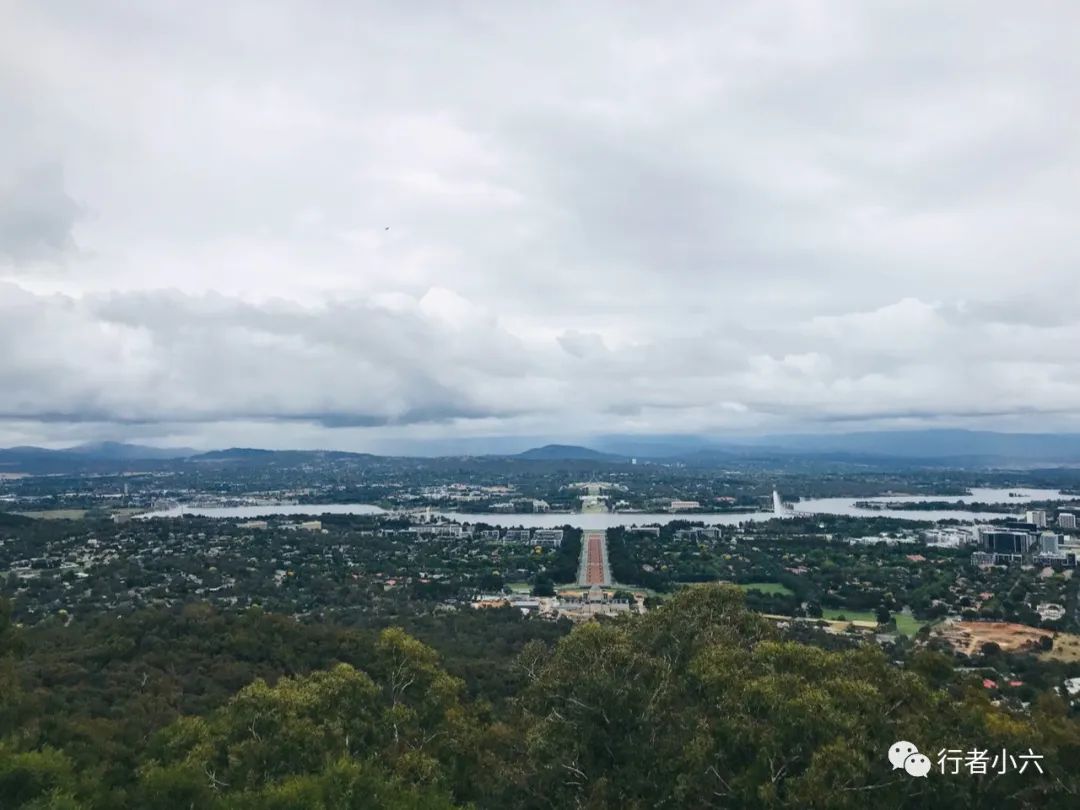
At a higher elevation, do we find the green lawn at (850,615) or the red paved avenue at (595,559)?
the red paved avenue at (595,559)

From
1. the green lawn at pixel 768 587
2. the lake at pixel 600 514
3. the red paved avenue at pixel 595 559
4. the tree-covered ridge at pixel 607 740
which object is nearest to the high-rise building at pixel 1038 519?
the lake at pixel 600 514

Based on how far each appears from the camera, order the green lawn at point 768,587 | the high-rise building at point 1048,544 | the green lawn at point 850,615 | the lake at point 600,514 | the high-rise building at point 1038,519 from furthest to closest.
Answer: the lake at point 600,514 → the high-rise building at point 1038,519 → the high-rise building at point 1048,544 → the green lawn at point 768,587 → the green lawn at point 850,615

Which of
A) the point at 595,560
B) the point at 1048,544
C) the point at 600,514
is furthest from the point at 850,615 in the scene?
the point at 600,514

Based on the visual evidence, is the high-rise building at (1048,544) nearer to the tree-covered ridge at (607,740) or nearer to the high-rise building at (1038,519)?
the high-rise building at (1038,519)

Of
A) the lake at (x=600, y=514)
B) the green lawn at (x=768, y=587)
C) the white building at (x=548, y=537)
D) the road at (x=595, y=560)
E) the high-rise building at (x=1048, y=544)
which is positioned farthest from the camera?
the lake at (x=600, y=514)

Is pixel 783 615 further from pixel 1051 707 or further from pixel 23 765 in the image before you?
pixel 23 765

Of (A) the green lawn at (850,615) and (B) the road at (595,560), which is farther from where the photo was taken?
(B) the road at (595,560)

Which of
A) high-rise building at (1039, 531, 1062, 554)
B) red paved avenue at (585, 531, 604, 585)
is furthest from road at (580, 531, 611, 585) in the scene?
high-rise building at (1039, 531, 1062, 554)
